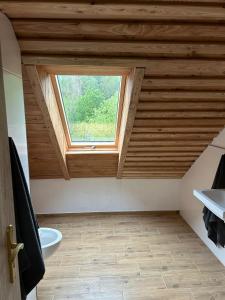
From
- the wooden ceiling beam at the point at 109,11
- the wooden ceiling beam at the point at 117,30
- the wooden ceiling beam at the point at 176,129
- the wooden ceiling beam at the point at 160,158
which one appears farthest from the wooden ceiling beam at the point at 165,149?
the wooden ceiling beam at the point at 109,11

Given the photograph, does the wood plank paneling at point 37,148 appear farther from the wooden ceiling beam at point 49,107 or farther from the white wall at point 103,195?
the white wall at point 103,195

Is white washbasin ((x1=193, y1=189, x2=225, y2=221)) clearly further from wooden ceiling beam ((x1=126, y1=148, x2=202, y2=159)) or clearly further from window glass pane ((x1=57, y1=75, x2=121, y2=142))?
window glass pane ((x1=57, y1=75, x2=121, y2=142))

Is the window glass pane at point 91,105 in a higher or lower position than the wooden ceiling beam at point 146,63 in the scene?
lower

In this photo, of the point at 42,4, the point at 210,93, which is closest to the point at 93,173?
the point at 210,93

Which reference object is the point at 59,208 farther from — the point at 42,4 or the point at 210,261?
the point at 42,4

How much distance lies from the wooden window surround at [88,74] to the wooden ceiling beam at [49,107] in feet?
0.19

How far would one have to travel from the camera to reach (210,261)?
2648 mm

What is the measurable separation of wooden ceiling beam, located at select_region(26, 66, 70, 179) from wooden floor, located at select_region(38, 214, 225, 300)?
1.08 metres

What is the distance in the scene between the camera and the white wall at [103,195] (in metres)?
3.71

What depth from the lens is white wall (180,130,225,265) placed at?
2.67 metres

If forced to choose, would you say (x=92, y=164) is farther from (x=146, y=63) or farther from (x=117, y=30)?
(x=117, y=30)

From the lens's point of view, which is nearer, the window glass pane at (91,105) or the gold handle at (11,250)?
the gold handle at (11,250)

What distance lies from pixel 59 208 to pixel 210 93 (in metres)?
2.75

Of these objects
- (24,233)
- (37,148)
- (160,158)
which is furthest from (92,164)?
(24,233)
